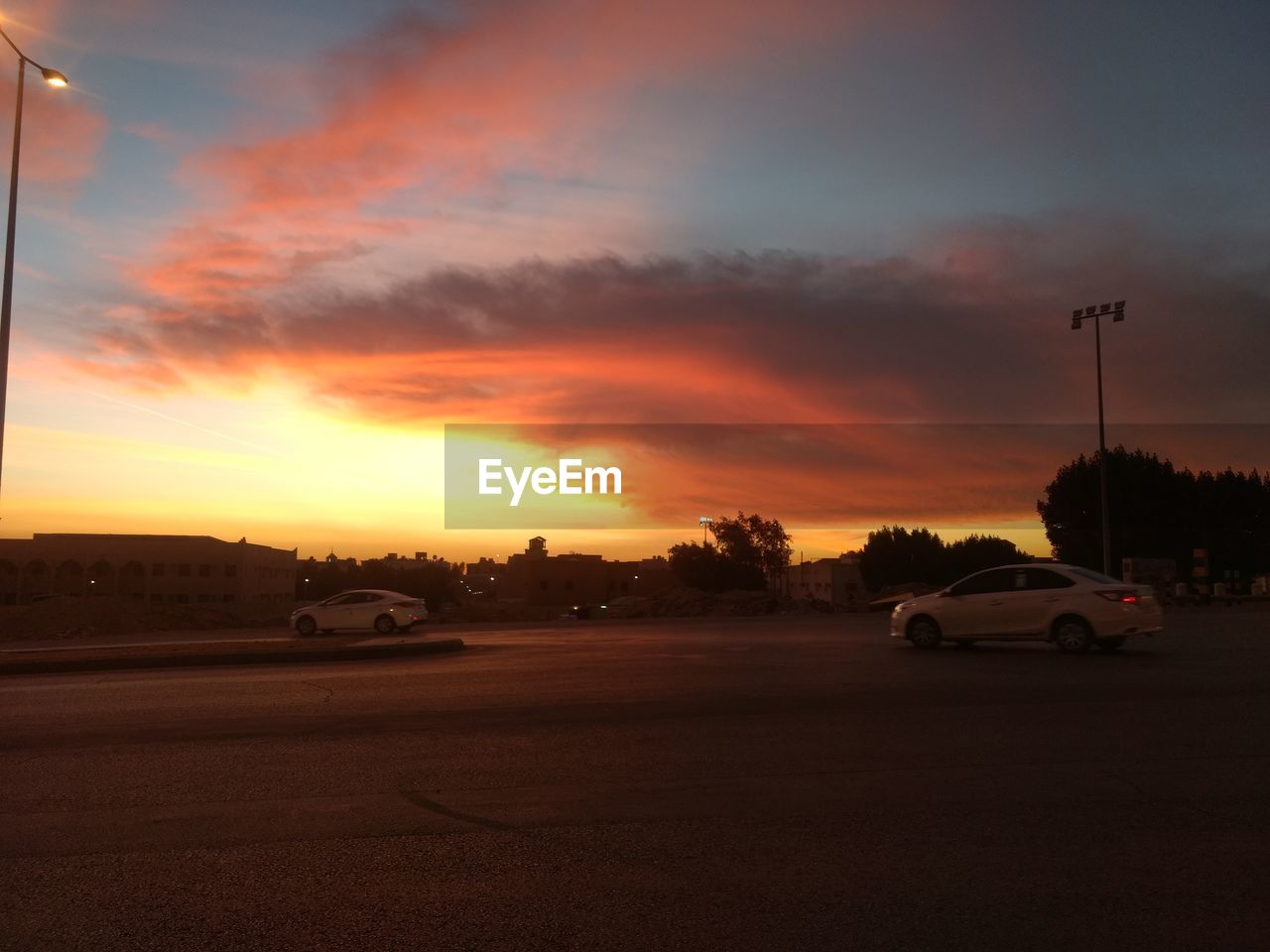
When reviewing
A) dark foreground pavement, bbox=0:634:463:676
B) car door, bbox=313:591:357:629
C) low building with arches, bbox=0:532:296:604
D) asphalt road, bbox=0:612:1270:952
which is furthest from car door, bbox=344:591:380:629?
low building with arches, bbox=0:532:296:604

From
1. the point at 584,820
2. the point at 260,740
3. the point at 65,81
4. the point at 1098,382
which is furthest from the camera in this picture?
the point at 1098,382

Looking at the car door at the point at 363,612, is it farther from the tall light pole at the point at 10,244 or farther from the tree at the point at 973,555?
the tree at the point at 973,555

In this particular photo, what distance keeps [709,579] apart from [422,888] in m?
82.7

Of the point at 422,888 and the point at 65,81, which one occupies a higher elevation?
the point at 65,81

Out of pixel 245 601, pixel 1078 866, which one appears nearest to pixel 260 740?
pixel 1078 866

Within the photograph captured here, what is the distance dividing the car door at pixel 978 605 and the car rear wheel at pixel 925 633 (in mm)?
162

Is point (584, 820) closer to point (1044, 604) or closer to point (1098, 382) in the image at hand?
point (1044, 604)

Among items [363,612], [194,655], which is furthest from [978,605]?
[363,612]

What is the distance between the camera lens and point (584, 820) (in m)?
7.03

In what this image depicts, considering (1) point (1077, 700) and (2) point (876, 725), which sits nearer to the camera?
(2) point (876, 725)

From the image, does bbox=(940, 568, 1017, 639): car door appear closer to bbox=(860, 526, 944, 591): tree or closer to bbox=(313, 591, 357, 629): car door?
bbox=(313, 591, 357, 629): car door

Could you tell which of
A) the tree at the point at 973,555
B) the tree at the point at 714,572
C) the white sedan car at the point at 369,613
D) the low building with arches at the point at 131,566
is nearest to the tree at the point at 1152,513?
the tree at the point at 973,555

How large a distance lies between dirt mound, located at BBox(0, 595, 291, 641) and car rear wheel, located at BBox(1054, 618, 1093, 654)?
29.3 metres

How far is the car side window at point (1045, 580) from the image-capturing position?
1802cm
